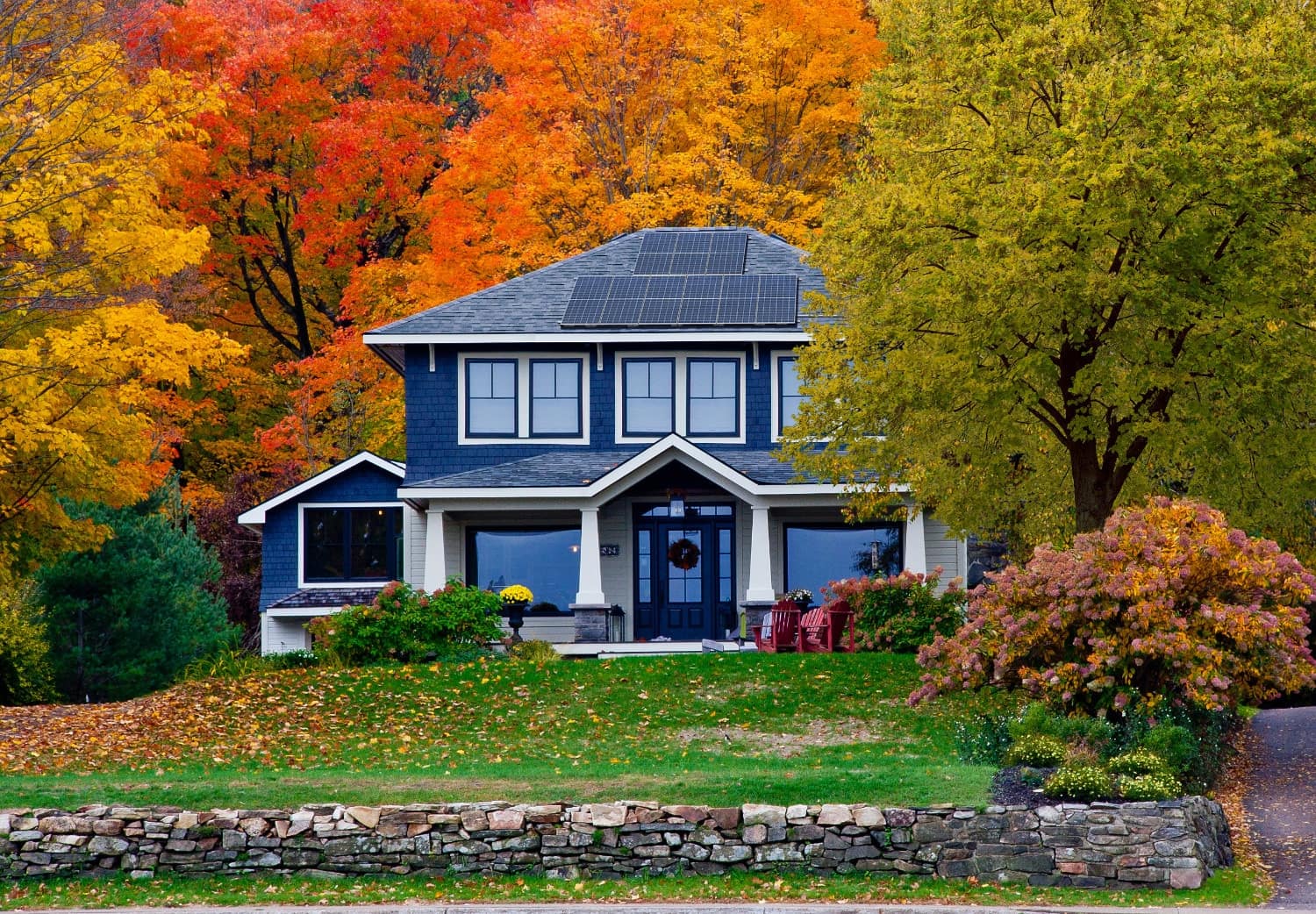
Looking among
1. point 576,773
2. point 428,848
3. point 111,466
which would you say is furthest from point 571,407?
point 428,848

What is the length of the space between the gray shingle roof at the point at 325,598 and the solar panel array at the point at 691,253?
8263 mm

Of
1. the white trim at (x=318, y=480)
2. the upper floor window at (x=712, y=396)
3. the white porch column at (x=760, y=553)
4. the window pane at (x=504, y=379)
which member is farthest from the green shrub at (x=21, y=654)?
the upper floor window at (x=712, y=396)

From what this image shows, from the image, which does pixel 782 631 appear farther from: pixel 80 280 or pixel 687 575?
pixel 80 280

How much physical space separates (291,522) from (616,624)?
760 centimetres

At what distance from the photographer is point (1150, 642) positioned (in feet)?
51.5

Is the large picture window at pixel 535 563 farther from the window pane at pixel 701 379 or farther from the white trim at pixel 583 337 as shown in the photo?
the white trim at pixel 583 337

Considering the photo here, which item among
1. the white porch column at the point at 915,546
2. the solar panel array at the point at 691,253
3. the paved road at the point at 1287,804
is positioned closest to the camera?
the paved road at the point at 1287,804

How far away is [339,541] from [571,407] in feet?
20.3

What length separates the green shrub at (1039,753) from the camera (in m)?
15.5

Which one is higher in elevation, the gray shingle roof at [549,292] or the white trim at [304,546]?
the gray shingle roof at [549,292]

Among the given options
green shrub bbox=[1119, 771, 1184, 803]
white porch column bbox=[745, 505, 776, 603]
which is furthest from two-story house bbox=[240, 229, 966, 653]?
green shrub bbox=[1119, 771, 1184, 803]

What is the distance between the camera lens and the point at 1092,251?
65.3 feet

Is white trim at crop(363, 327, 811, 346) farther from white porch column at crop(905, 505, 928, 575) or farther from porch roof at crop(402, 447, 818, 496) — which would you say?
white porch column at crop(905, 505, 928, 575)

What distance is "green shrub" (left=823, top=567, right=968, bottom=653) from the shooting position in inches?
969
